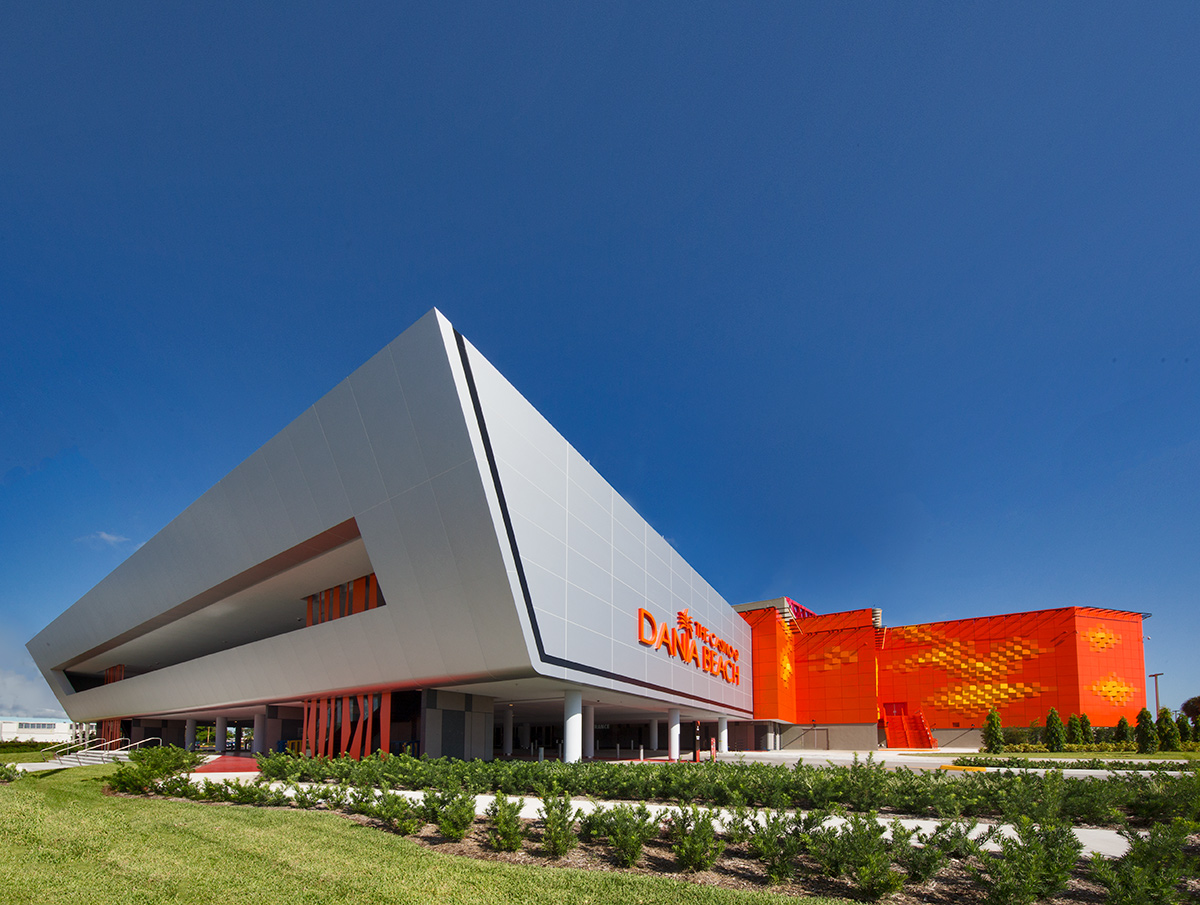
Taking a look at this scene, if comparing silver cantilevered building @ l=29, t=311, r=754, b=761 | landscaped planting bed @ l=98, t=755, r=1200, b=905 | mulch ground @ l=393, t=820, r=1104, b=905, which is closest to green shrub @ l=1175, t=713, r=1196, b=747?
silver cantilevered building @ l=29, t=311, r=754, b=761

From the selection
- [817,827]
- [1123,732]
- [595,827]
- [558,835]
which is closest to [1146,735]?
[1123,732]

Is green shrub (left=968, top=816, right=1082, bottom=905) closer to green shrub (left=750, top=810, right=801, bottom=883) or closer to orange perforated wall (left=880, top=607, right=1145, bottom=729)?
green shrub (left=750, top=810, right=801, bottom=883)

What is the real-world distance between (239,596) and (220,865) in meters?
26.9

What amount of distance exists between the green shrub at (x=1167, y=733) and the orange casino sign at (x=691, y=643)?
74.7ft

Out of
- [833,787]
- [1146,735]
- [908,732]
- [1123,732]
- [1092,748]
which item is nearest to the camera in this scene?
[833,787]

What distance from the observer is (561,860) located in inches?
380

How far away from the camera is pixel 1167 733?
37531mm

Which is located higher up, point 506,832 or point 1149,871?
point 1149,871

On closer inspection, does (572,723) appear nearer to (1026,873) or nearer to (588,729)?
(588,729)

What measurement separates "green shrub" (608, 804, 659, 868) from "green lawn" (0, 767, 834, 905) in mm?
474

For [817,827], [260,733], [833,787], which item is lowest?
[260,733]

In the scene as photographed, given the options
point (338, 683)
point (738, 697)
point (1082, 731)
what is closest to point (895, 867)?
point (338, 683)

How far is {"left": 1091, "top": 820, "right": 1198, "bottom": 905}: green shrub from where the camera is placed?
6.87 meters

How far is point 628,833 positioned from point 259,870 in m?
4.84
